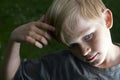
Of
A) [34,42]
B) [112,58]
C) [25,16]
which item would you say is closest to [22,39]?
[34,42]

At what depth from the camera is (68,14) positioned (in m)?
0.98

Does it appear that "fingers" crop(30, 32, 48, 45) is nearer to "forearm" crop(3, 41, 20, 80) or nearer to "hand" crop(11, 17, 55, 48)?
"hand" crop(11, 17, 55, 48)

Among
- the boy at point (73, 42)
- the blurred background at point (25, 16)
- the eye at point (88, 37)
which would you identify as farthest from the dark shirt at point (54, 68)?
the blurred background at point (25, 16)

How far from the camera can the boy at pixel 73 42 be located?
0.98 meters

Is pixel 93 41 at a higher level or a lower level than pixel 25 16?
lower

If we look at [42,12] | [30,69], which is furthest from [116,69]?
[42,12]

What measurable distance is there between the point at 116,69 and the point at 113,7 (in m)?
1.04

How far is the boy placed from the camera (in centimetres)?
98

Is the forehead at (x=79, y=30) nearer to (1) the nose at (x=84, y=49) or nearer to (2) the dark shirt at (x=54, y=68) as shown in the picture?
(1) the nose at (x=84, y=49)

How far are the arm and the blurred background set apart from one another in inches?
29.5

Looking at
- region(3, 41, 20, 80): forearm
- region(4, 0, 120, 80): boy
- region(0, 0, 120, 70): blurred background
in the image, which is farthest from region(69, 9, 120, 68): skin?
region(0, 0, 120, 70): blurred background

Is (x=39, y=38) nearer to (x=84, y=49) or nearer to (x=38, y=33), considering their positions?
(x=38, y=33)

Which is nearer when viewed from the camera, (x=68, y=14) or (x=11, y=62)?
(x=68, y=14)

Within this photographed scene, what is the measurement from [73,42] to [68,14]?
77mm
